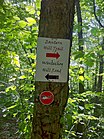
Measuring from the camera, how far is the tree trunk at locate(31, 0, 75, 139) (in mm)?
1581

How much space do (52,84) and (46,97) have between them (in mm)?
94

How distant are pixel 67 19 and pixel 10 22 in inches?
39.8

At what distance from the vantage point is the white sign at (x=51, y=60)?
1576mm

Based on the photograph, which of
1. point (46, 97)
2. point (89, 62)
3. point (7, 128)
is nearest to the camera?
point (46, 97)

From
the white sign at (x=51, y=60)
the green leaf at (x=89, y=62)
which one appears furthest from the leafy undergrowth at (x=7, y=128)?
the white sign at (x=51, y=60)

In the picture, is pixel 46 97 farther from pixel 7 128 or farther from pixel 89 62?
pixel 7 128

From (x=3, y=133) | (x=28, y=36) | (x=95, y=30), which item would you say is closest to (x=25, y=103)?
(x=28, y=36)

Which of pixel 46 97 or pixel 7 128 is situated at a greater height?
pixel 46 97

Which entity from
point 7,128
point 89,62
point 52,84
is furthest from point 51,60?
point 7,128

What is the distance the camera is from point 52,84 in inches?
62.6

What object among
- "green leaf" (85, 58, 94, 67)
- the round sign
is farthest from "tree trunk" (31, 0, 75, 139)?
"green leaf" (85, 58, 94, 67)

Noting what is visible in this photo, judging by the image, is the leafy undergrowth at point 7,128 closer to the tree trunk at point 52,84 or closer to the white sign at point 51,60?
the tree trunk at point 52,84

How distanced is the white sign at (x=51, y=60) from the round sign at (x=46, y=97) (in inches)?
3.4

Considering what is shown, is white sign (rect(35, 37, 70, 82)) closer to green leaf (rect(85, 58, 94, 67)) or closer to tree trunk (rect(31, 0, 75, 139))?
tree trunk (rect(31, 0, 75, 139))
